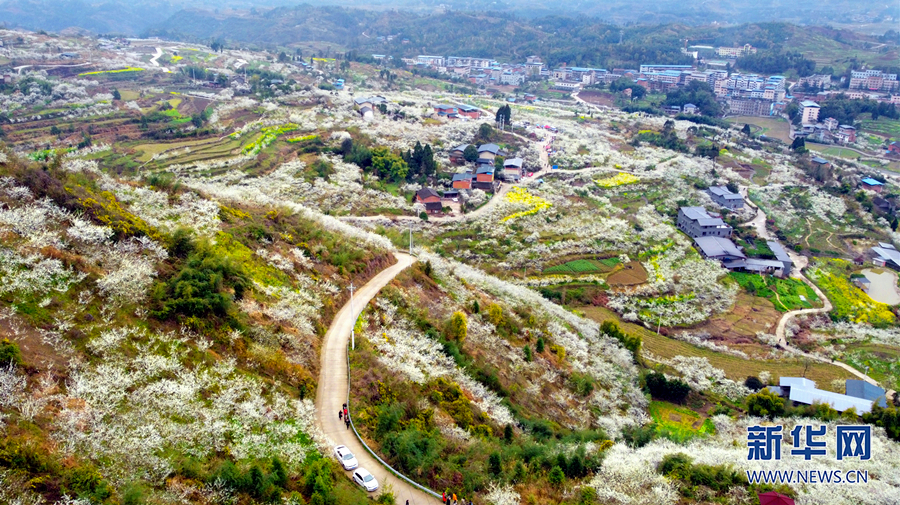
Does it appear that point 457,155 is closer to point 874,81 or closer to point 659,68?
point 659,68

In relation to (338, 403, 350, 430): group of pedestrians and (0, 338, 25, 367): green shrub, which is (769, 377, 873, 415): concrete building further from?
(0, 338, 25, 367): green shrub

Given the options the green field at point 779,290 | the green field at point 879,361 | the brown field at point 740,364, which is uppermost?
the green field at point 779,290

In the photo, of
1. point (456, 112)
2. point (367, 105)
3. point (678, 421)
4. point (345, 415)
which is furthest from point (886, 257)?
point (367, 105)

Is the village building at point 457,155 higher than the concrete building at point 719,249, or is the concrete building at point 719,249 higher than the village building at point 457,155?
the village building at point 457,155

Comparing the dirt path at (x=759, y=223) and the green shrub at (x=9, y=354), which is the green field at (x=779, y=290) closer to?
the dirt path at (x=759, y=223)

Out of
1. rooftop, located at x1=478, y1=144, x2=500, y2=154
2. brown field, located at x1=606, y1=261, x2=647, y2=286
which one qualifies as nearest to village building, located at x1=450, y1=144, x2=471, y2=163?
rooftop, located at x1=478, y1=144, x2=500, y2=154

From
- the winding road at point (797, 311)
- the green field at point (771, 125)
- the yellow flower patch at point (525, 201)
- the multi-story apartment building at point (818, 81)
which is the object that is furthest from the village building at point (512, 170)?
the multi-story apartment building at point (818, 81)
